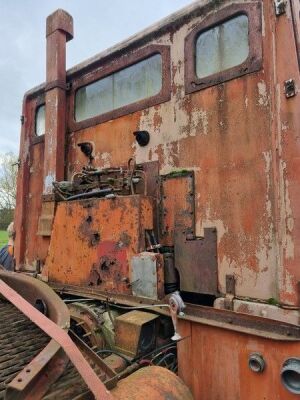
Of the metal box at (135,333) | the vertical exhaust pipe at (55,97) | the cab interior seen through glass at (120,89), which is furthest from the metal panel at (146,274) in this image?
the vertical exhaust pipe at (55,97)

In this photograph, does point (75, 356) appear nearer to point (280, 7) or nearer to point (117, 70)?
point (280, 7)

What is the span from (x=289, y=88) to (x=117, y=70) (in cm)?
210

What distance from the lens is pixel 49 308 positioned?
7.92 feet

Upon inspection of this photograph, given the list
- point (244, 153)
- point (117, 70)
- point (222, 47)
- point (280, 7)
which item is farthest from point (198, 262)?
point (117, 70)

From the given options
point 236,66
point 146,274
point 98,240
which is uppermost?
point 236,66

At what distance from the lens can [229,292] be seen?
2.80 m

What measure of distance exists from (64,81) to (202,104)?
7.27 ft

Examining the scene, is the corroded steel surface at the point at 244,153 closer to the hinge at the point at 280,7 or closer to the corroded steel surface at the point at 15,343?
the hinge at the point at 280,7

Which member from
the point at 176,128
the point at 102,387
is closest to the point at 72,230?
the point at 176,128

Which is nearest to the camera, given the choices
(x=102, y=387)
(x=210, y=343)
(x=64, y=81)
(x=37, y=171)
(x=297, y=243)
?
(x=102, y=387)

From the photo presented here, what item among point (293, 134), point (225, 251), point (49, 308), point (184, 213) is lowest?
point (49, 308)

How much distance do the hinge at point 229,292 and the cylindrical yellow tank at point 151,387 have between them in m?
0.74

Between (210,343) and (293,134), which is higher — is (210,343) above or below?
below

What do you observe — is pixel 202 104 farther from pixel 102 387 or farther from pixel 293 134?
pixel 102 387
